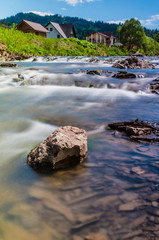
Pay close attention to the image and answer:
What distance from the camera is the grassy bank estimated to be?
24.9 metres

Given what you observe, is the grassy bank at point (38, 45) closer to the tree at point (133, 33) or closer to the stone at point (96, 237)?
the stone at point (96, 237)

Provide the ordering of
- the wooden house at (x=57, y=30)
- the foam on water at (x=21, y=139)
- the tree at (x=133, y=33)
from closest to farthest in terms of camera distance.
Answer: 1. the foam on water at (x=21, y=139)
2. the tree at (x=133, y=33)
3. the wooden house at (x=57, y=30)

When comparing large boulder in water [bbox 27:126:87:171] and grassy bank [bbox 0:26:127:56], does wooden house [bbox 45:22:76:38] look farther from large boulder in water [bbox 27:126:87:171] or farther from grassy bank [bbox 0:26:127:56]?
large boulder in water [bbox 27:126:87:171]

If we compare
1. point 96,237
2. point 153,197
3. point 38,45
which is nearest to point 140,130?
point 153,197

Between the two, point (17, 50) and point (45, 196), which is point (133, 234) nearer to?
point (45, 196)

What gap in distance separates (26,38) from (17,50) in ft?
22.3

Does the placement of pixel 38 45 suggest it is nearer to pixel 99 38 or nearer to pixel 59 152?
pixel 59 152

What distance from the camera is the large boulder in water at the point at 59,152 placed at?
2529 mm

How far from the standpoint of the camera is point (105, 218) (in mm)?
1831

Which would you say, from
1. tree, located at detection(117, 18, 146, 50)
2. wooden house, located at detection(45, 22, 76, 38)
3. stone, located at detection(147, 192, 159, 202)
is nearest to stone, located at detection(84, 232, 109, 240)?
stone, located at detection(147, 192, 159, 202)

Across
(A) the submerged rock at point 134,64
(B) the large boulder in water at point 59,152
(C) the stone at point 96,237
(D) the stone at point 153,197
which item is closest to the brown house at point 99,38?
(A) the submerged rock at point 134,64

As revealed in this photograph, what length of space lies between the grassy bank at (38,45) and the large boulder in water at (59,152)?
73.4 feet

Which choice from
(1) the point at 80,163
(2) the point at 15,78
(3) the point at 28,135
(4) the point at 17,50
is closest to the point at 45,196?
(1) the point at 80,163

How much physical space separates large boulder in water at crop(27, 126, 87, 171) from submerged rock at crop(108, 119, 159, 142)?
1.13m
